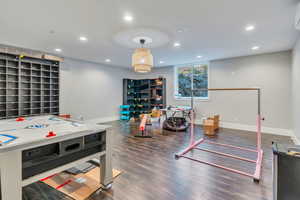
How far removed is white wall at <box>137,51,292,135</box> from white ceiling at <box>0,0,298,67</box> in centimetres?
87

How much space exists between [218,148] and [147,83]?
5099 mm

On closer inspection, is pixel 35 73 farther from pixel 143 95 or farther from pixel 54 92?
pixel 143 95

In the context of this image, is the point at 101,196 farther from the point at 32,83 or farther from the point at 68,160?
the point at 32,83

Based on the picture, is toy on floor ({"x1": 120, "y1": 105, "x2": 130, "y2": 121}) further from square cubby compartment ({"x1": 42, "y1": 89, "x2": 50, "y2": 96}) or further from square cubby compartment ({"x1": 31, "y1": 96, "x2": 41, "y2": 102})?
square cubby compartment ({"x1": 31, "y1": 96, "x2": 41, "y2": 102})

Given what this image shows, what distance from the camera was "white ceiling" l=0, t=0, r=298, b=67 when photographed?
7.65ft

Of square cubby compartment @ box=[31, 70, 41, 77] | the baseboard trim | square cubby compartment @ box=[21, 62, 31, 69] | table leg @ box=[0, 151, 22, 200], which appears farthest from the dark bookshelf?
table leg @ box=[0, 151, 22, 200]

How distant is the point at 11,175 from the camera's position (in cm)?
122

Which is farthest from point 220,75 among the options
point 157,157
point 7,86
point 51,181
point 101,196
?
point 7,86

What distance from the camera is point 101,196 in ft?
6.15

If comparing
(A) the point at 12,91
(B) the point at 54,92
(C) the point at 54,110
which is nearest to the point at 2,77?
(A) the point at 12,91

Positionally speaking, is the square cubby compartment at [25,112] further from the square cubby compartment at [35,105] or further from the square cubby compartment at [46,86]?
the square cubby compartment at [46,86]

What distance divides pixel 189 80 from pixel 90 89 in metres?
4.79

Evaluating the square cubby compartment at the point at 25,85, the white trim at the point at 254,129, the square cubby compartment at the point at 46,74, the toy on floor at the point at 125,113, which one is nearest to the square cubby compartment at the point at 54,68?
the square cubby compartment at the point at 46,74

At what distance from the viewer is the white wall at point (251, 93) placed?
191 inches
